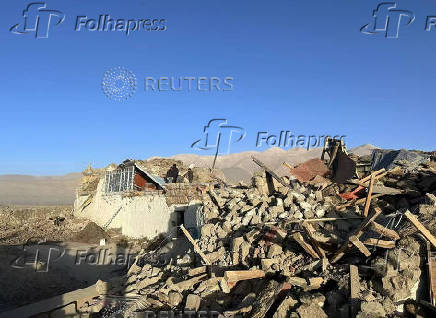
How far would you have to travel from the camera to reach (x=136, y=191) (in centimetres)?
2084

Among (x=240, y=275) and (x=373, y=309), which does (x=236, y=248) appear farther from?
(x=373, y=309)

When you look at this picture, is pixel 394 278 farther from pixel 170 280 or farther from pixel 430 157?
pixel 430 157

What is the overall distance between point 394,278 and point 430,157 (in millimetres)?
12071

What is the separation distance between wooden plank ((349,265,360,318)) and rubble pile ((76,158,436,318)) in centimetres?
2

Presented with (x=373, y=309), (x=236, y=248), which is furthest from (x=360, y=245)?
(x=236, y=248)

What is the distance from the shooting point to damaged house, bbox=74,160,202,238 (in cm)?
1737

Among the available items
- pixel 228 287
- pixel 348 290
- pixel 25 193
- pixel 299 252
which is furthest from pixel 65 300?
pixel 25 193

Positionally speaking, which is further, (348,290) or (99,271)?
(99,271)

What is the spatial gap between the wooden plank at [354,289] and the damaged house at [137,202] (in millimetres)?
8202

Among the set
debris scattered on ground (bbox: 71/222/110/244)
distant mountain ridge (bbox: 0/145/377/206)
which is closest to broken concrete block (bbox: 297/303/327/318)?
debris scattered on ground (bbox: 71/222/110/244)

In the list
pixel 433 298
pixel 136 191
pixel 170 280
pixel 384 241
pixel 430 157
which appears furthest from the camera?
pixel 136 191

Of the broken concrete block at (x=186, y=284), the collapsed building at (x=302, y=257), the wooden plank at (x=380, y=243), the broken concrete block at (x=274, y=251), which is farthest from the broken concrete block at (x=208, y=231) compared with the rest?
the wooden plank at (x=380, y=243)

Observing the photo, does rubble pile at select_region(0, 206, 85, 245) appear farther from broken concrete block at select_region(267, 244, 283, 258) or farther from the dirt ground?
broken concrete block at select_region(267, 244, 283, 258)

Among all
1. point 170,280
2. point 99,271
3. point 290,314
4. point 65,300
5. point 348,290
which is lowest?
point 99,271
